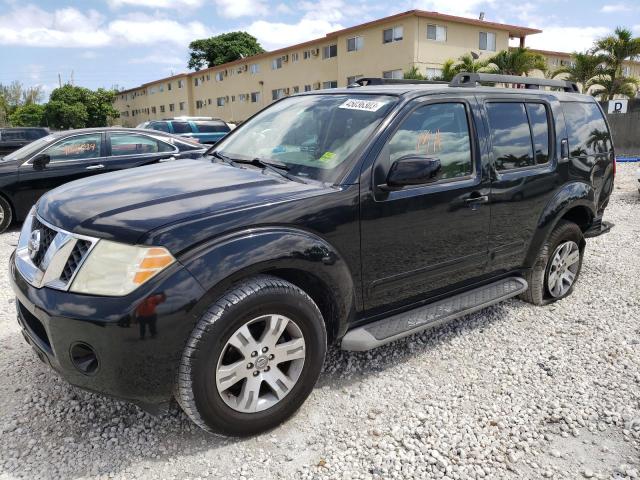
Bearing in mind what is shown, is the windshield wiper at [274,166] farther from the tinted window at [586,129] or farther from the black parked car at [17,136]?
the black parked car at [17,136]

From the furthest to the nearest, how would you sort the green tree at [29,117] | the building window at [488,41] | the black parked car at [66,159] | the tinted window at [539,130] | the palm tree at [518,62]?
1. the green tree at [29,117]
2. the building window at [488,41]
3. the palm tree at [518,62]
4. the black parked car at [66,159]
5. the tinted window at [539,130]

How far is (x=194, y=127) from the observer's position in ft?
53.5

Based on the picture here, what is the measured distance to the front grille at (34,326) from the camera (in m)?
2.46

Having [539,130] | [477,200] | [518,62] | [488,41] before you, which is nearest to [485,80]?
[539,130]

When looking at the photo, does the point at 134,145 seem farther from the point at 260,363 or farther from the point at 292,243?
the point at 260,363

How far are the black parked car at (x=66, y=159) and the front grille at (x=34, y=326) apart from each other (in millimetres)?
4650

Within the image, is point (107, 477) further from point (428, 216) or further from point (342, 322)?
point (428, 216)

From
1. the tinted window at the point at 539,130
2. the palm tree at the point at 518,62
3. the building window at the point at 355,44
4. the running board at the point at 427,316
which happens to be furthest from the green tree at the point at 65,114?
the running board at the point at 427,316

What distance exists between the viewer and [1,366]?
3.35 meters

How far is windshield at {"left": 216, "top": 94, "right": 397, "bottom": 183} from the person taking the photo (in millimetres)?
3059

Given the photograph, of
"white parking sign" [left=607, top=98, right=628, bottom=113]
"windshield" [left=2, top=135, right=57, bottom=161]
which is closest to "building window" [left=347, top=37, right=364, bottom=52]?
"white parking sign" [left=607, top=98, right=628, bottom=113]

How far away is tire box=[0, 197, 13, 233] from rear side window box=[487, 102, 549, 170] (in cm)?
684

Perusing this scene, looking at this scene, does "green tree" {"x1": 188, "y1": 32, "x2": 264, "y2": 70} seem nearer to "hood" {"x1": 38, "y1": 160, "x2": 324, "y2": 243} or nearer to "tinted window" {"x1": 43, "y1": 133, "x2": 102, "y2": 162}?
"tinted window" {"x1": 43, "y1": 133, "x2": 102, "y2": 162}

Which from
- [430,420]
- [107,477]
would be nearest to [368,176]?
[430,420]
